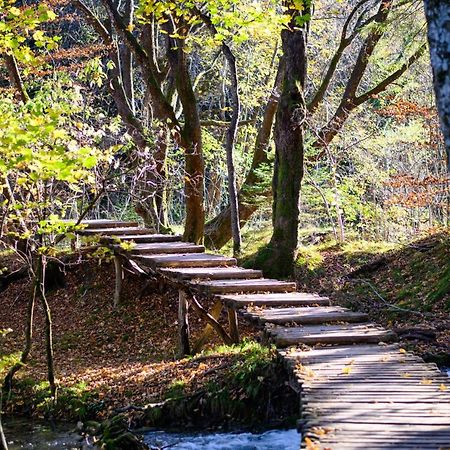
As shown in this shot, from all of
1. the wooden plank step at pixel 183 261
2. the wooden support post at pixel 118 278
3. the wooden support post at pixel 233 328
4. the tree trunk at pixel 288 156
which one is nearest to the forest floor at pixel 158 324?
the wooden support post at pixel 118 278

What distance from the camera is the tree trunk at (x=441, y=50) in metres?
3.00

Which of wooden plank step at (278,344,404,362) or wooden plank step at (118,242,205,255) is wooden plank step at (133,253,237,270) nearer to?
wooden plank step at (118,242,205,255)

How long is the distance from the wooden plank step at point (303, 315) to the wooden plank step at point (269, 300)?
8.1 inches

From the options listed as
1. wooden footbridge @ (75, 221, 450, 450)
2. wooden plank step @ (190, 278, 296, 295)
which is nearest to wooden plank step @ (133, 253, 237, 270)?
wooden footbridge @ (75, 221, 450, 450)

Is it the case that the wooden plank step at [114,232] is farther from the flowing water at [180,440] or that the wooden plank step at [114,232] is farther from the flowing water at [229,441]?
the flowing water at [229,441]

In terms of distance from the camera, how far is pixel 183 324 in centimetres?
1040

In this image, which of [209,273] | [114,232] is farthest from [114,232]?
[209,273]

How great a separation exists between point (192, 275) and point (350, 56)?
12.5m

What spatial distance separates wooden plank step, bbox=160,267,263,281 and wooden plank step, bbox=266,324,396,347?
7.16 feet

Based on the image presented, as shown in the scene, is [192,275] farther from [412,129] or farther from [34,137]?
[412,129]

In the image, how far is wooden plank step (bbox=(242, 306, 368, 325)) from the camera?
282 inches

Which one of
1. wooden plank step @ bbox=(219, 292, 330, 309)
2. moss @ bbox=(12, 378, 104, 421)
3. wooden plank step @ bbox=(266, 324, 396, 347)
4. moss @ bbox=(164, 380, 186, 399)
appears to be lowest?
moss @ bbox=(12, 378, 104, 421)

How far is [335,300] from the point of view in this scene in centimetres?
1110

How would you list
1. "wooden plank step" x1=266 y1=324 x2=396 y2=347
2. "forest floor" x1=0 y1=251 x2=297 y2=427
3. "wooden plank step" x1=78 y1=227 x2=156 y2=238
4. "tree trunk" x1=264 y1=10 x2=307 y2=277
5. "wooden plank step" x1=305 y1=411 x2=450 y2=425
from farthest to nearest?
1. "wooden plank step" x1=78 y1=227 x2=156 y2=238
2. "tree trunk" x1=264 y1=10 x2=307 y2=277
3. "forest floor" x1=0 y1=251 x2=297 y2=427
4. "wooden plank step" x1=266 y1=324 x2=396 y2=347
5. "wooden plank step" x1=305 y1=411 x2=450 y2=425
